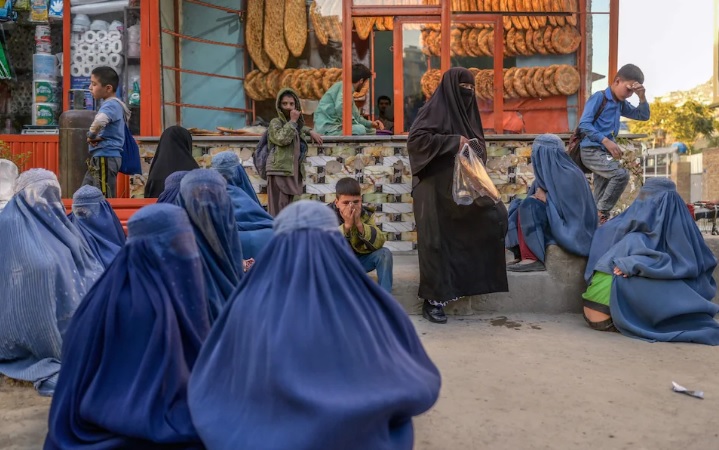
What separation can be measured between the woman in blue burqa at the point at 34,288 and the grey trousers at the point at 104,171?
240cm

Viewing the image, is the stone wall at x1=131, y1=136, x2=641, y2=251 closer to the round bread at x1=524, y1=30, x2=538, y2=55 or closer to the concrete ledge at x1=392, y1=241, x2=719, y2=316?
the concrete ledge at x1=392, y1=241, x2=719, y2=316

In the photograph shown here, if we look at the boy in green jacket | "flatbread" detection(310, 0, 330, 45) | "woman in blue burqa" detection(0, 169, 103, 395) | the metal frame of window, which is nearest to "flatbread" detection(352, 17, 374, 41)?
the metal frame of window

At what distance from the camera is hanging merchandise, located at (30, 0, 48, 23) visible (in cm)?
771

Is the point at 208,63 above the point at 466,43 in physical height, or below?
below

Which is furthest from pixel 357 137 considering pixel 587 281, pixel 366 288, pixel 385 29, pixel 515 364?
pixel 366 288

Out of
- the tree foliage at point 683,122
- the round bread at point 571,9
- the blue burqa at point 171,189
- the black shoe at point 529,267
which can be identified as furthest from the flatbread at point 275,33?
the tree foliage at point 683,122

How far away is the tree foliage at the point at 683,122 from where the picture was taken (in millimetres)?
29297

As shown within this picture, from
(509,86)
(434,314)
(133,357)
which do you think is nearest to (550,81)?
(509,86)

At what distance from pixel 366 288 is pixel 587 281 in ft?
10.9

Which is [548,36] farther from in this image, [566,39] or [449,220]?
[449,220]

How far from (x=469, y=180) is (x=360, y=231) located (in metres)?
0.76

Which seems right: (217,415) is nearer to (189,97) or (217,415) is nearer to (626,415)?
(626,415)

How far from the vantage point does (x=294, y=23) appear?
29.4ft

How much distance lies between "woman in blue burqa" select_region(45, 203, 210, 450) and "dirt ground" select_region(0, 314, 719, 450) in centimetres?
61
